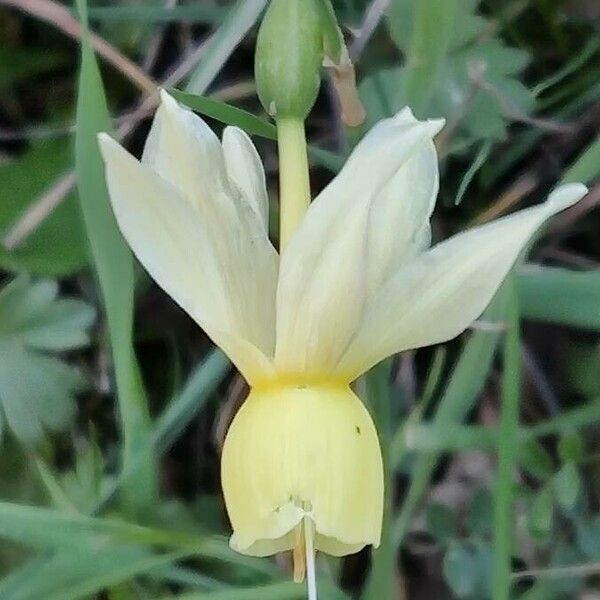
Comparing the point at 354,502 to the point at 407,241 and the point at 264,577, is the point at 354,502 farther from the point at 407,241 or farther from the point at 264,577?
the point at 264,577

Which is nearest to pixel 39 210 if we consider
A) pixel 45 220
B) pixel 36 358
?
pixel 45 220

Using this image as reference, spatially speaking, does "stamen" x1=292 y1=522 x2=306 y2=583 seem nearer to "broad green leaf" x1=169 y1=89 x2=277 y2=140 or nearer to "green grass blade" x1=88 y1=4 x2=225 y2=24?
"broad green leaf" x1=169 y1=89 x2=277 y2=140

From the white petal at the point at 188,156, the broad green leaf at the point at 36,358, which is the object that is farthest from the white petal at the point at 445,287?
the broad green leaf at the point at 36,358

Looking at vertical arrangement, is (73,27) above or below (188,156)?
above

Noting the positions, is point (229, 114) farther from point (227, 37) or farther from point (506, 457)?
point (506, 457)

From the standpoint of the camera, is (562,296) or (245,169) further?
(562,296)

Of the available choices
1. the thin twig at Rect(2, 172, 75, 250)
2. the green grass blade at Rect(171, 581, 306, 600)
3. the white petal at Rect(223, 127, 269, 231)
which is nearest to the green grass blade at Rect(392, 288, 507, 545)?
the green grass blade at Rect(171, 581, 306, 600)
